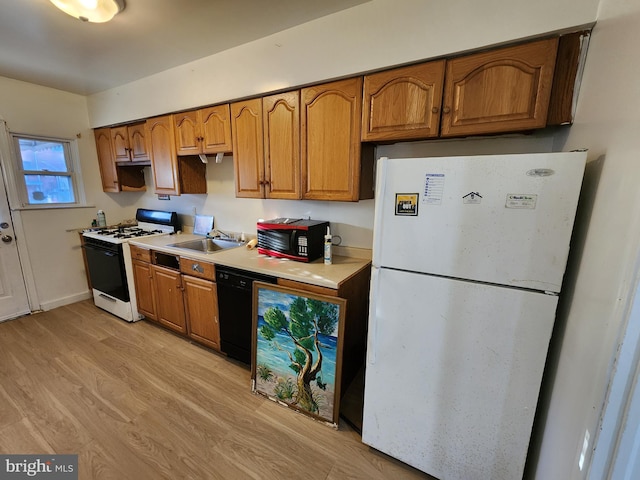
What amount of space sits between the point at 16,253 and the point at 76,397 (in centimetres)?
213

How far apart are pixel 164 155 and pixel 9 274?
2.19 m

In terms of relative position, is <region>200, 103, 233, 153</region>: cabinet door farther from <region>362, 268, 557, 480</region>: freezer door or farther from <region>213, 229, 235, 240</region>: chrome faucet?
<region>362, 268, 557, 480</region>: freezer door

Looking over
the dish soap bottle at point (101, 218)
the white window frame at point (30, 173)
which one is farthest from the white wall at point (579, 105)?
the dish soap bottle at point (101, 218)

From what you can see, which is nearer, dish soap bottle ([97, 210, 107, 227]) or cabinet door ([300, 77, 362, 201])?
cabinet door ([300, 77, 362, 201])

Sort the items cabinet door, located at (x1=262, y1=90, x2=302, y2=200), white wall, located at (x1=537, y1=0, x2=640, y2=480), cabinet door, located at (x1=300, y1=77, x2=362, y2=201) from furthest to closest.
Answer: cabinet door, located at (x1=262, y1=90, x2=302, y2=200) < cabinet door, located at (x1=300, y1=77, x2=362, y2=201) < white wall, located at (x1=537, y1=0, x2=640, y2=480)

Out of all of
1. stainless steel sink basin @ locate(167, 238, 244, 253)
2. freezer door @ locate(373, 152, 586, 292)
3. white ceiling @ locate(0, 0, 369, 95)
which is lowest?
stainless steel sink basin @ locate(167, 238, 244, 253)

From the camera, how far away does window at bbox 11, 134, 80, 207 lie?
291 centimetres

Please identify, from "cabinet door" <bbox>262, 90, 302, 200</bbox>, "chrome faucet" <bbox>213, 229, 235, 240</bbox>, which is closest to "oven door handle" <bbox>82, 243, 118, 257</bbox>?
"chrome faucet" <bbox>213, 229, 235, 240</bbox>

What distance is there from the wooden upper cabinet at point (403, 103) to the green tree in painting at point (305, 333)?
111 centimetres

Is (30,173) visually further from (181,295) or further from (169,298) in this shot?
(181,295)

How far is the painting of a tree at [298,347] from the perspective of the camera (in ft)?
5.43

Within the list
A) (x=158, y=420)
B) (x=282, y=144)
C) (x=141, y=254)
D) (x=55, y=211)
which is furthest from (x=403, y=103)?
(x=55, y=211)

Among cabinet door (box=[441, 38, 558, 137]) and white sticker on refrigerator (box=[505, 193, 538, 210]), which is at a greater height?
cabinet door (box=[441, 38, 558, 137])
